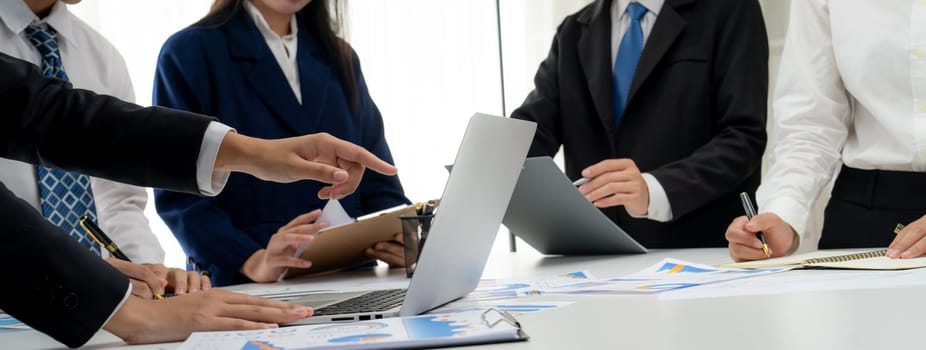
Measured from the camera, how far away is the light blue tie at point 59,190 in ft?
5.45

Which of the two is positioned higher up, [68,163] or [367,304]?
[68,163]

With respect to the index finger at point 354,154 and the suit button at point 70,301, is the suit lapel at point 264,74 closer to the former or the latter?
the index finger at point 354,154

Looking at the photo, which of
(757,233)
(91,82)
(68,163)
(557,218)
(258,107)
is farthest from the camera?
(258,107)

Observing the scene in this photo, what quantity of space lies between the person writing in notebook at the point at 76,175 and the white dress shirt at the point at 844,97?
1.13m

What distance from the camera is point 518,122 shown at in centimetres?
115

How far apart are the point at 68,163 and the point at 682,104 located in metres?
1.53

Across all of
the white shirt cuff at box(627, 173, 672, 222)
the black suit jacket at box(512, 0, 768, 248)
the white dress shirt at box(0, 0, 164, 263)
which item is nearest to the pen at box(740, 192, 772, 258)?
the white shirt cuff at box(627, 173, 672, 222)

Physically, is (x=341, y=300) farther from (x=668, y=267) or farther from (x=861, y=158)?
(x=861, y=158)

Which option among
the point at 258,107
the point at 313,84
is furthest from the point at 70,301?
the point at 313,84

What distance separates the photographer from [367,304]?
1057mm

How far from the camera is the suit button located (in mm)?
871

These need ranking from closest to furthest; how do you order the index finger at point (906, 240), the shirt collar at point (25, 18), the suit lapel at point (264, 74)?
the index finger at point (906, 240), the shirt collar at point (25, 18), the suit lapel at point (264, 74)

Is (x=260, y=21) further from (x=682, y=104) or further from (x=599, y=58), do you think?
(x=682, y=104)

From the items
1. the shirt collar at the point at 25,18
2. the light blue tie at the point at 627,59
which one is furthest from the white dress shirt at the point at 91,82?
the light blue tie at the point at 627,59
